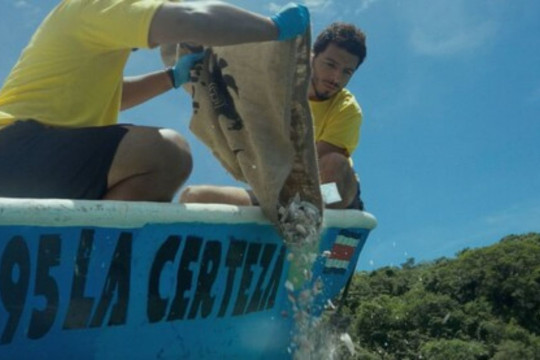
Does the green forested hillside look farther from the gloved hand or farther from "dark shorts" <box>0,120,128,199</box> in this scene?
"dark shorts" <box>0,120,128,199</box>

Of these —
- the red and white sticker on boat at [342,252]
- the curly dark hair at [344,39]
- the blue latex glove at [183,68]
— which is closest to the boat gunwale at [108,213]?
the red and white sticker on boat at [342,252]

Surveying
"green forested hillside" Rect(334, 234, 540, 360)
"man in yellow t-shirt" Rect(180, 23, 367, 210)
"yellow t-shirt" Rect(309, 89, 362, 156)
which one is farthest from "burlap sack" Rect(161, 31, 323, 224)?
"green forested hillside" Rect(334, 234, 540, 360)

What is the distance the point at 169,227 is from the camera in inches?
65.9

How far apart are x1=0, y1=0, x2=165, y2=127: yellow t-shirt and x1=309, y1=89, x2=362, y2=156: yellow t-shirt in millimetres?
1221

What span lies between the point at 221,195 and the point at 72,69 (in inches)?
27.4

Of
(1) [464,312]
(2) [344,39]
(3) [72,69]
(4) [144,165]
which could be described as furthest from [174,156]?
(1) [464,312]

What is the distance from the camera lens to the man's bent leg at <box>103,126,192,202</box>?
183 centimetres

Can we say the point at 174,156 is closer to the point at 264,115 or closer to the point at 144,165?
the point at 144,165

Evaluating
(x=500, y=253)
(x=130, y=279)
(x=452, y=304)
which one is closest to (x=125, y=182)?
(x=130, y=279)

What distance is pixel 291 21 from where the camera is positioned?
6.88 feet

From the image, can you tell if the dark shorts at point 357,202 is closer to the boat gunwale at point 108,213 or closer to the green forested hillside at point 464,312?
the boat gunwale at point 108,213

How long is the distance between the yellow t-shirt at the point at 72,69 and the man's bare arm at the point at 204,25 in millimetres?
99

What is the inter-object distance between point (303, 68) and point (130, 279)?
95 cm

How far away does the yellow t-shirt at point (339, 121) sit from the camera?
309 cm
